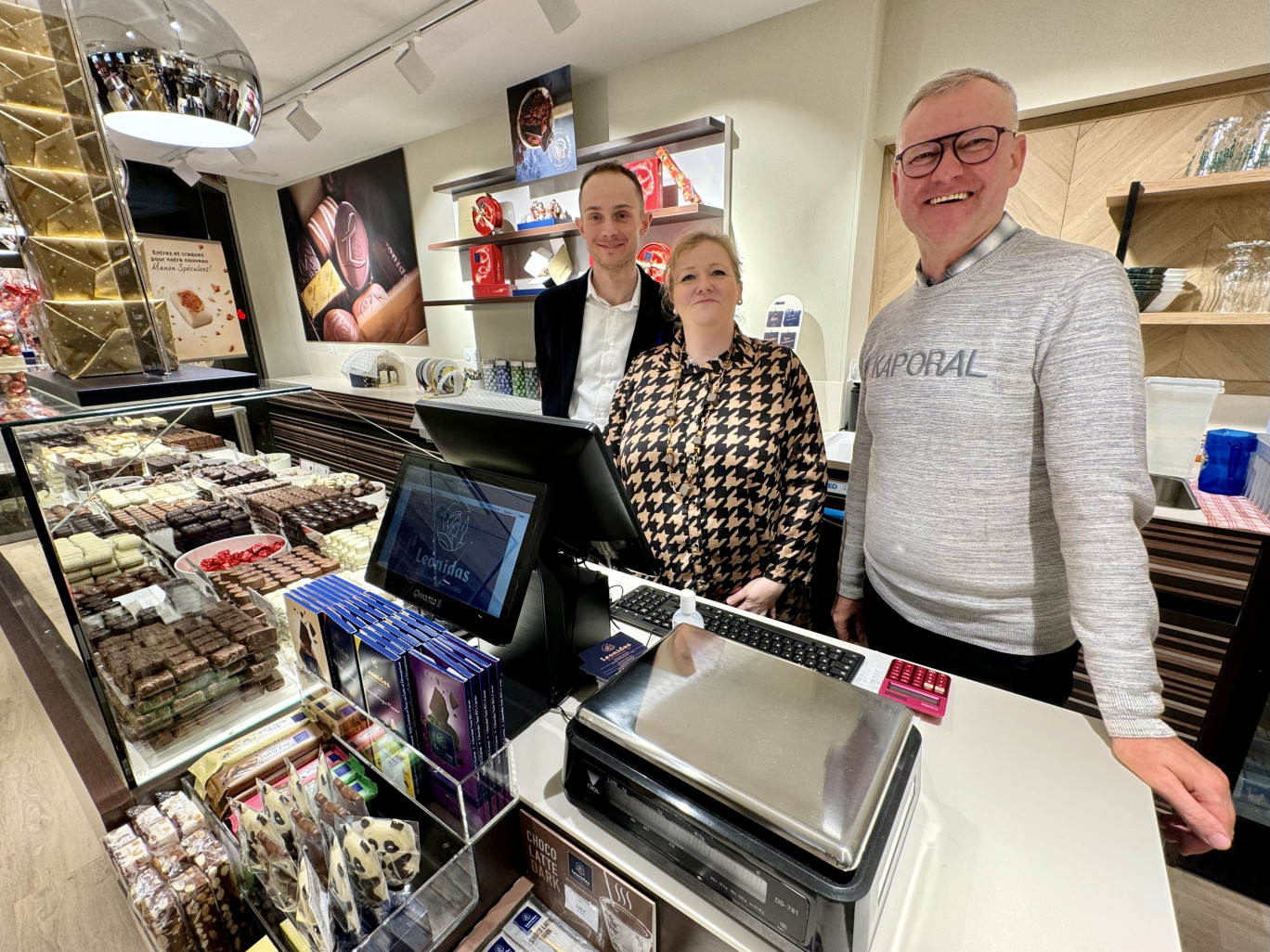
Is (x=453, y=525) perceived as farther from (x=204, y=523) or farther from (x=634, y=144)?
(x=634, y=144)

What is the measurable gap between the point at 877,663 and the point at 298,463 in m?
2.39

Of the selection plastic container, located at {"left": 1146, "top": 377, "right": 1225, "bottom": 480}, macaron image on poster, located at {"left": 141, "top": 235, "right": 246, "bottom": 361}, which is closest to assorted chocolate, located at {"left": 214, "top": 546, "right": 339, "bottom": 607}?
plastic container, located at {"left": 1146, "top": 377, "right": 1225, "bottom": 480}

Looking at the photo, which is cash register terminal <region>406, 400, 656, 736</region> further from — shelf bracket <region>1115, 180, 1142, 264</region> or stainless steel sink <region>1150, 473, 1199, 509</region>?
shelf bracket <region>1115, 180, 1142, 264</region>

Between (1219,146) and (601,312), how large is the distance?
7.25ft

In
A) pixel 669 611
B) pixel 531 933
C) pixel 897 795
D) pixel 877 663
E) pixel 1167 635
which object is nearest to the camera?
pixel 897 795

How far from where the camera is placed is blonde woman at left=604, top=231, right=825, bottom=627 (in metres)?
1.53

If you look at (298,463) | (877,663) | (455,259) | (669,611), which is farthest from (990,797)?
(455,259)

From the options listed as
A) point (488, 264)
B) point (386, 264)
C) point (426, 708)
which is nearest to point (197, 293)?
point (386, 264)

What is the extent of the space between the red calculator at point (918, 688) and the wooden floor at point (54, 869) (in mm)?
1258

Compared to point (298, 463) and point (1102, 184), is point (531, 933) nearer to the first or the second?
point (298, 463)

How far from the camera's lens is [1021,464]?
1.08 metres

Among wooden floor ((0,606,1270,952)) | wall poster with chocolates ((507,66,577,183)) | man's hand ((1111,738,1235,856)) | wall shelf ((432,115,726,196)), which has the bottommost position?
wooden floor ((0,606,1270,952))

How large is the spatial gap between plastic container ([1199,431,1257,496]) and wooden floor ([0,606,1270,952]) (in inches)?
51.1

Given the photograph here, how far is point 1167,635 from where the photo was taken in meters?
1.90
